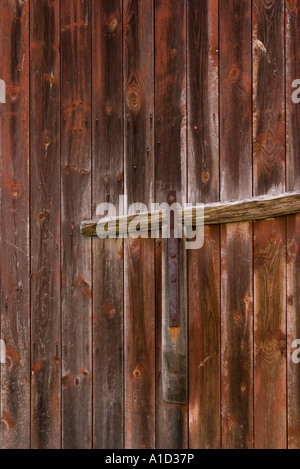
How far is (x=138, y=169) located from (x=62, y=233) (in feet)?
1.55

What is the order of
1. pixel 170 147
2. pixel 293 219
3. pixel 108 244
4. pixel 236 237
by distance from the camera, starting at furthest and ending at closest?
pixel 108 244 < pixel 170 147 < pixel 236 237 < pixel 293 219

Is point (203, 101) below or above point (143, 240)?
above

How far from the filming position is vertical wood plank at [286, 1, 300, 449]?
1787 mm

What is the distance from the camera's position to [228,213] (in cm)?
188

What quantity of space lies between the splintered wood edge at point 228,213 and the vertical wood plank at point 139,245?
74 millimetres

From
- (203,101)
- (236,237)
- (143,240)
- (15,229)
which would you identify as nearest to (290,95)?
(203,101)

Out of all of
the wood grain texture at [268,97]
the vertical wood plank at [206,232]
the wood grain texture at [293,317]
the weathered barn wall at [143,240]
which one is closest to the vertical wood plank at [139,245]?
the weathered barn wall at [143,240]

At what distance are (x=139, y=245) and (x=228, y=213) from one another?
42 cm

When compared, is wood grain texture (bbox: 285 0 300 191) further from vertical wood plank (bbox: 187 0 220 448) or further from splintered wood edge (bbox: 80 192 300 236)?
vertical wood plank (bbox: 187 0 220 448)

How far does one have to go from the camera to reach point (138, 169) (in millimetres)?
2068

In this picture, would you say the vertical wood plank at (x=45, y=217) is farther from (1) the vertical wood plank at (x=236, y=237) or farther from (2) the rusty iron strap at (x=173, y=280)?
(1) the vertical wood plank at (x=236, y=237)


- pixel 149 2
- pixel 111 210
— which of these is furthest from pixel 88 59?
pixel 111 210

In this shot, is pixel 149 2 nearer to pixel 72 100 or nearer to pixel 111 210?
pixel 72 100

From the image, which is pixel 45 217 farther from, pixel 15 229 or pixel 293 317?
pixel 293 317
